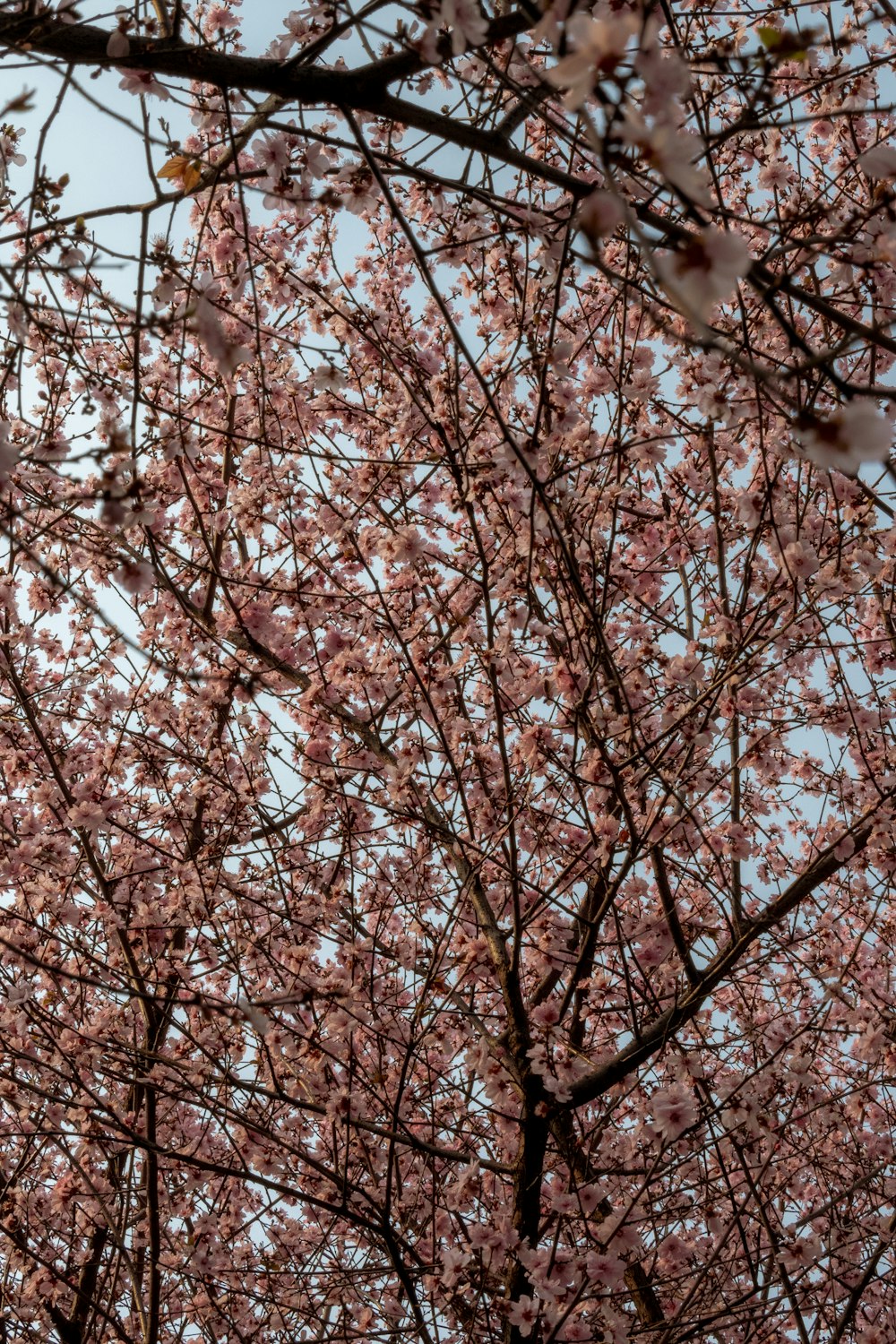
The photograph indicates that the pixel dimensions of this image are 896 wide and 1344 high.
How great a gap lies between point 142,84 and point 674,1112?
→ 132 inches

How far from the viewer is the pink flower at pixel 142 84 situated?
109 inches

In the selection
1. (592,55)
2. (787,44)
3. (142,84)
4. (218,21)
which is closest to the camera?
(592,55)

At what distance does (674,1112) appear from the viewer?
3078 mm

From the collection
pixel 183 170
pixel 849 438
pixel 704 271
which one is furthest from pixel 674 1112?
pixel 183 170

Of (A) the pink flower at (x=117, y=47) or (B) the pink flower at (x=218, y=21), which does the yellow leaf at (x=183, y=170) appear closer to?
(A) the pink flower at (x=117, y=47)

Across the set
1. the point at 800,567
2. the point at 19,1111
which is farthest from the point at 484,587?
the point at 19,1111

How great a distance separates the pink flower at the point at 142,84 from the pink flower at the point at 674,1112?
328cm

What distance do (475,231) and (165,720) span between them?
2532mm

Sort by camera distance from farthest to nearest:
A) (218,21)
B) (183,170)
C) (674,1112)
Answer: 1. (218,21)
2. (674,1112)
3. (183,170)

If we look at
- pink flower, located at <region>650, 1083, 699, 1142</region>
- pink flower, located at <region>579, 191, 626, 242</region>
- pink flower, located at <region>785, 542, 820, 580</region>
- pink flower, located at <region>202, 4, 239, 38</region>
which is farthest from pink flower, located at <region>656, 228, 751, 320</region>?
pink flower, located at <region>202, 4, 239, 38</region>

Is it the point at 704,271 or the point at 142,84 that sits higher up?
the point at 142,84

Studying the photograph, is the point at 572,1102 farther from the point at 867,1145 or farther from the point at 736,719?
the point at 867,1145

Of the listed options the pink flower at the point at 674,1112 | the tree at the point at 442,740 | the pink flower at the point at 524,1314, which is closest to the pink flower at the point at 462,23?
the tree at the point at 442,740

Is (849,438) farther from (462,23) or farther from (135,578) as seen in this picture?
(135,578)
